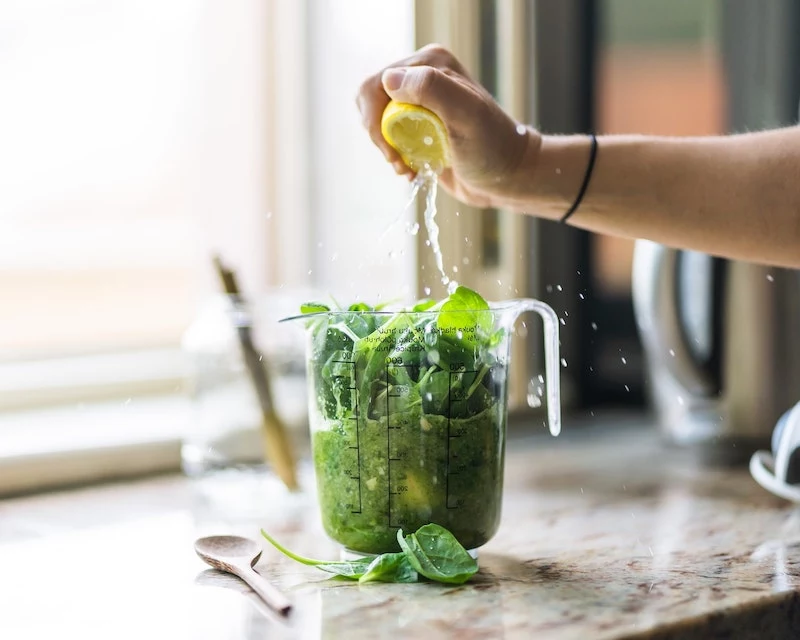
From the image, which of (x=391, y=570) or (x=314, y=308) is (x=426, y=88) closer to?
(x=314, y=308)

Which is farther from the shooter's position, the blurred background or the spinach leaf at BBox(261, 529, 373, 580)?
the blurred background

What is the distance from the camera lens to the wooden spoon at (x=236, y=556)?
71 centimetres

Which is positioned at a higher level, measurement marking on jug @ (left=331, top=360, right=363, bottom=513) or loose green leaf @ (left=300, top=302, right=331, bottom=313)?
loose green leaf @ (left=300, top=302, right=331, bottom=313)

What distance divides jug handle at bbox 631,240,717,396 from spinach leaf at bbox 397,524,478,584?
570mm

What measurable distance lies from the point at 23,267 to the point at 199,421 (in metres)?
0.58

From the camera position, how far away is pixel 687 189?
2.87ft

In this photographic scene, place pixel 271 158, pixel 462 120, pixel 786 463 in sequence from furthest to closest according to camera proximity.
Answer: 1. pixel 271 158
2. pixel 786 463
3. pixel 462 120

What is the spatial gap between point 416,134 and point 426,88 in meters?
0.06

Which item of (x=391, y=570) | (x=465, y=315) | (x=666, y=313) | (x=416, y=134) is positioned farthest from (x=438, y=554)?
(x=666, y=313)

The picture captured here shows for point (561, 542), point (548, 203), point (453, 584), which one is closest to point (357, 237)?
point (548, 203)

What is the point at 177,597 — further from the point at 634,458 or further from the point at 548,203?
the point at 634,458

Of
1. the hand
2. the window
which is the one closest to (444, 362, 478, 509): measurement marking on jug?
the hand

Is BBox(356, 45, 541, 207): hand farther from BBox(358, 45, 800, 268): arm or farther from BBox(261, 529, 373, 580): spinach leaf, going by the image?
BBox(261, 529, 373, 580): spinach leaf

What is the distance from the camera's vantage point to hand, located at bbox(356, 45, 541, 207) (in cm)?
78
